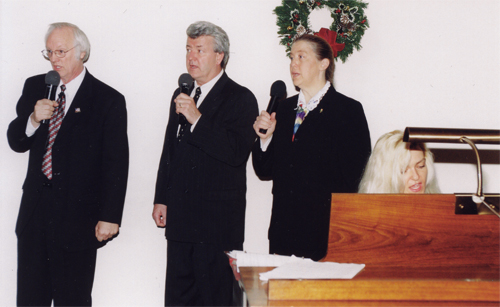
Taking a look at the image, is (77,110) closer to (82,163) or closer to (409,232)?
(82,163)

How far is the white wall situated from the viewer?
3096mm

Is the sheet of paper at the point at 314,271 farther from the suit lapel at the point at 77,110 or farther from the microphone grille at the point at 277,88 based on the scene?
the suit lapel at the point at 77,110

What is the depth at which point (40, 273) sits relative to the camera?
2557 millimetres

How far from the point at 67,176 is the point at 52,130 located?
0.91 feet

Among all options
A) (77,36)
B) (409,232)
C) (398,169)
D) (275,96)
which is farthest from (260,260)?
(77,36)

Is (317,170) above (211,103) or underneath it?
underneath

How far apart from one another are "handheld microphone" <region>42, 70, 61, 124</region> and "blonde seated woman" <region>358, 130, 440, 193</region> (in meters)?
1.68

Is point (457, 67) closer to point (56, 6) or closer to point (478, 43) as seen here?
point (478, 43)

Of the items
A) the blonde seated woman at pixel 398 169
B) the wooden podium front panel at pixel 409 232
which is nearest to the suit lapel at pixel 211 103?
the blonde seated woman at pixel 398 169

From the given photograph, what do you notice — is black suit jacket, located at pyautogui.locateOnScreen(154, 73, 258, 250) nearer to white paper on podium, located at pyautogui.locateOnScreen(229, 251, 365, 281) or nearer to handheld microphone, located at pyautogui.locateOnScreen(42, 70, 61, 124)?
handheld microphone, located at pyautogui.locateOnScreen(42, 70, 61, 124)

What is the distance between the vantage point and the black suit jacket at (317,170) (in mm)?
2477

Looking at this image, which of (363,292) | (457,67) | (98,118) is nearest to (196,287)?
(98,118)

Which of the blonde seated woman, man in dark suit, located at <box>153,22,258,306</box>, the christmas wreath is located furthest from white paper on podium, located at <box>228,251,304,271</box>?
the christmas wreath

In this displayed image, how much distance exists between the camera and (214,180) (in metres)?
2.70
